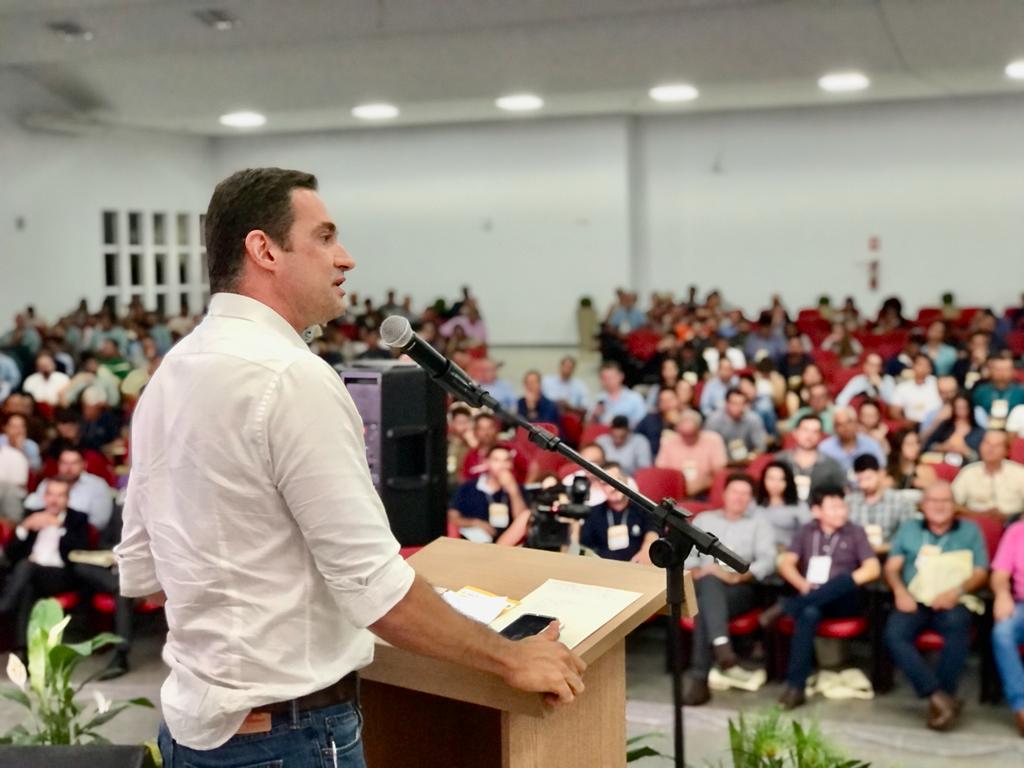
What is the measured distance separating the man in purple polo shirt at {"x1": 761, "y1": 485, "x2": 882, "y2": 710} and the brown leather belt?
167 inches

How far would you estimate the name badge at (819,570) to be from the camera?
571 cm

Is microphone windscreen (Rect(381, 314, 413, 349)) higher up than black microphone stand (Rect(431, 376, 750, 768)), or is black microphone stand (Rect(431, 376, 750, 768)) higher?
microphone windscreen (Rect(381, 314, 413, 349))

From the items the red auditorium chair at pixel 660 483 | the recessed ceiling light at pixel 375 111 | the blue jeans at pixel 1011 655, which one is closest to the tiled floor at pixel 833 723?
the blue jeans at pixel 1011 655

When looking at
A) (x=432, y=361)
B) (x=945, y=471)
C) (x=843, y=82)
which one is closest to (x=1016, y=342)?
(x=843, y=82)

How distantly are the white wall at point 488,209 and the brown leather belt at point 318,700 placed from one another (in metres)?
17.2

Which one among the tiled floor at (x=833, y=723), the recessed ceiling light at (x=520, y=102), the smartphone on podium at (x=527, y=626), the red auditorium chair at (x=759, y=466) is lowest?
the tiled floor at (x=833, y=723)

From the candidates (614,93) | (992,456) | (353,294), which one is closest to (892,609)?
(992,456)

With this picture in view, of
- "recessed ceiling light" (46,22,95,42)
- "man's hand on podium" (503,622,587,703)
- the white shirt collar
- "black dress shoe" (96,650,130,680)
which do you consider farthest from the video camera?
"recessed ceiling light" (46,22,95,42)

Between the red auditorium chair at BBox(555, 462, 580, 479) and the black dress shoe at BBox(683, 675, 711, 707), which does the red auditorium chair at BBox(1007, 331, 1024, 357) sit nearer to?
the red auditorium chair at BBox(555, 462, 580, 479)

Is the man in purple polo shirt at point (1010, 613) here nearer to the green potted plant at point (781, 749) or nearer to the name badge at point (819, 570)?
the name badge at point (819, 570)

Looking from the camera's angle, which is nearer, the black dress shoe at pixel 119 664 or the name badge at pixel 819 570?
the name badge at pixel 819 570

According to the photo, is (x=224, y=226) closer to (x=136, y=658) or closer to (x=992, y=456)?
(x=136, y=658)

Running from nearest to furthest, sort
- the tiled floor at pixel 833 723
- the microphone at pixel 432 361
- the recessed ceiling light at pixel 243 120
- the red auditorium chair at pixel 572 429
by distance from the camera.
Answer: the microphone at pixel 432 361 < the tiled floor at pixel 833 723 < the red auditorium chair at pixel 572 429 < the recessed ceiling light at pixel 243 120

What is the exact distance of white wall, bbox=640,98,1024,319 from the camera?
17375 millimetres
